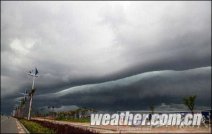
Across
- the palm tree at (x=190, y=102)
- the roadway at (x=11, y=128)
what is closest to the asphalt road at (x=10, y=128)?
the roadway at (x=11, y=128)

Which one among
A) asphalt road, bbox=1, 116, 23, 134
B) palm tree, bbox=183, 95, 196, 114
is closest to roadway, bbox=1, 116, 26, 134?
asphalt road, bbox=1, 116, 23, 134

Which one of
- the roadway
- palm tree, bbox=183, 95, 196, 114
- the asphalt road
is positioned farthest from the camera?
palm tree, bbox=183, 95, 196, 114

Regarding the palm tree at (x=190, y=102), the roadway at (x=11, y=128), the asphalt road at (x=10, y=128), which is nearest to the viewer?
the asphalt road at (x=10, y=128)

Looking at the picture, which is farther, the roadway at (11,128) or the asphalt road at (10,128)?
the roadway at (11,128)

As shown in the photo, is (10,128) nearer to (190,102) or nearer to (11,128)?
(11,128)

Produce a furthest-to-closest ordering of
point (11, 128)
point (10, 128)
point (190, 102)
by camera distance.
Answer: point (190, 102) → point (11, 128) → point (10, 128)

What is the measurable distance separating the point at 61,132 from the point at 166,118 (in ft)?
48.5

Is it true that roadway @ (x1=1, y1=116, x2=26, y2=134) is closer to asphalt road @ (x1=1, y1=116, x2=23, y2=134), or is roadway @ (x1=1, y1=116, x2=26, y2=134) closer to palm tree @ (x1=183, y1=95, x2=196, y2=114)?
asphalt road @ (x1=1, y1=116, x2=23, y2=134)

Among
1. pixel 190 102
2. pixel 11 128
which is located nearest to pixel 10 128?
pixel 11 128

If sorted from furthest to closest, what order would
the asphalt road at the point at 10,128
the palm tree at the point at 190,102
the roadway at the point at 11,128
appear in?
1. the palm tree at the point at 190,102
2. the roadway at the point at 11,128
3. the asphalt road at the point at 10,128

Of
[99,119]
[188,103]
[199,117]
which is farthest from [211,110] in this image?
[188,103]

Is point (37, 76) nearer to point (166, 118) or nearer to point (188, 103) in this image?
point (188, 103)

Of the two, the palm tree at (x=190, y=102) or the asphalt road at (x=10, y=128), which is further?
the palm tree at (x=190, y=102)

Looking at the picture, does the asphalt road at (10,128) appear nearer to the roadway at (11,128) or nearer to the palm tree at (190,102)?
the roadway at (11,128)
